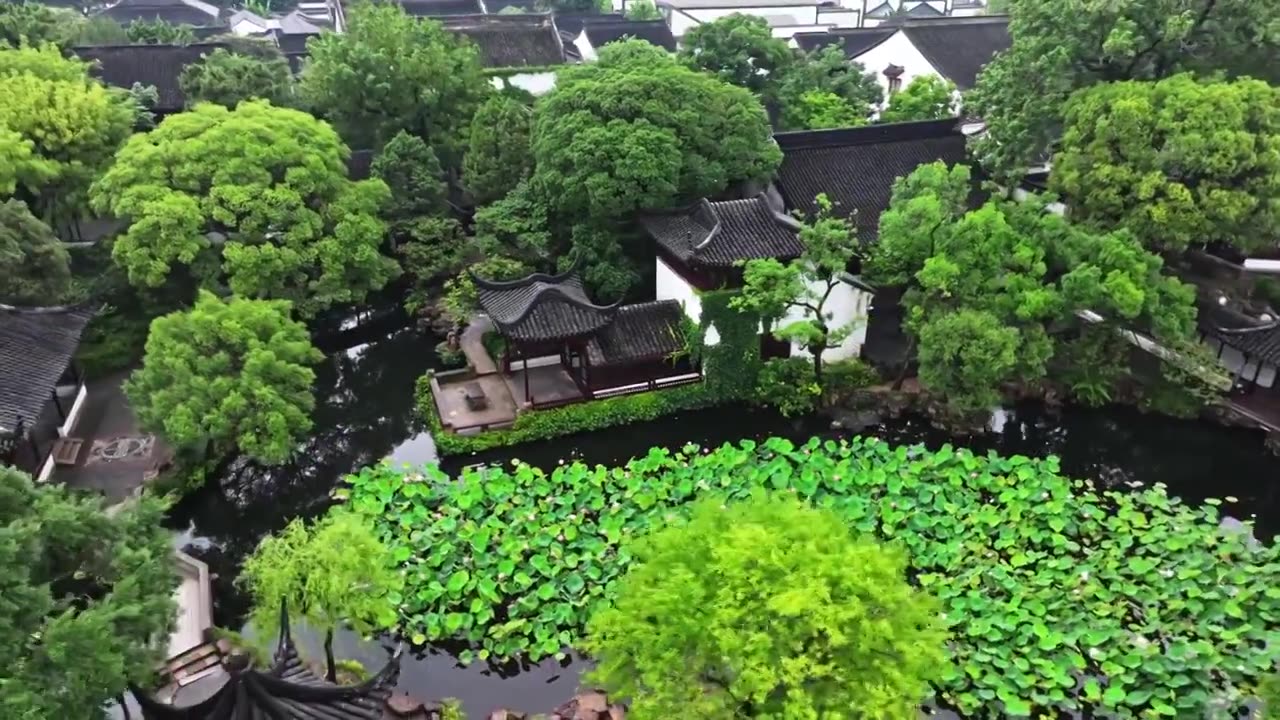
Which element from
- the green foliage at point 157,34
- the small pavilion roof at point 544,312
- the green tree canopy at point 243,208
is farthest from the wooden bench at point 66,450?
the green foliage at point 157,34

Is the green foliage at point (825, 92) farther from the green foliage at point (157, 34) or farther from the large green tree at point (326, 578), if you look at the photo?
the green foliage at point (157, 34)

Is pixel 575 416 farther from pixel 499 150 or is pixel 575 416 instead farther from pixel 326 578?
pixel 499 150

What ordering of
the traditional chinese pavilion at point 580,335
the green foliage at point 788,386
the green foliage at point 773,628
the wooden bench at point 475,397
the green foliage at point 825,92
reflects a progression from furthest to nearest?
the green foliage at point 825,92, the green foliage at point 788,386, the wooden bench at point 475,397, the traditional chinese pavilion at point 580,335, the green foliage at point 773,628

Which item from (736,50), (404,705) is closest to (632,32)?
(736,50)

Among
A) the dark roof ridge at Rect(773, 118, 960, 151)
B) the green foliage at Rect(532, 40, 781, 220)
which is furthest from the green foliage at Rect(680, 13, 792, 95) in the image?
the green foliage at Rect(532, 40, 781, 220)

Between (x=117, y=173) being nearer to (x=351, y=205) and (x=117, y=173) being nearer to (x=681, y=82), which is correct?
(x=351, y=205)

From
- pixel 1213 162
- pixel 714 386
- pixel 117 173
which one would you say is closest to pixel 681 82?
pixel 714 386
